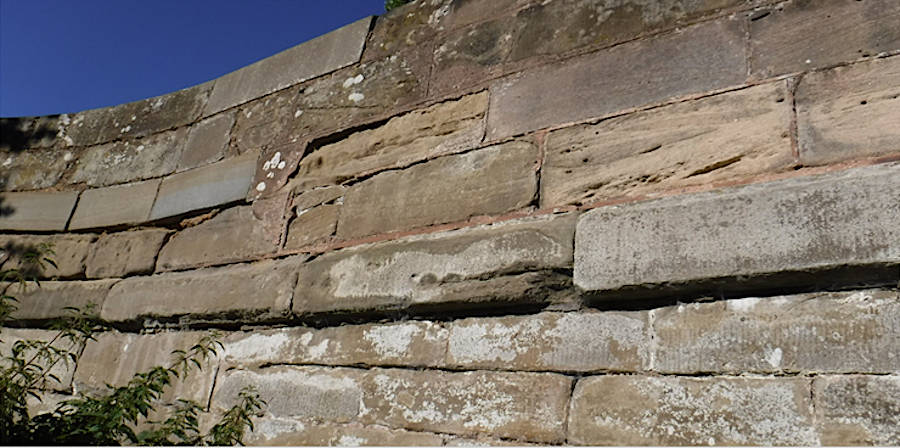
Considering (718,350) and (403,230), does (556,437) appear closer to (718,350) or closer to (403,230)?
(718,350)

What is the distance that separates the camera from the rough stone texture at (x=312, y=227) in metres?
3.03

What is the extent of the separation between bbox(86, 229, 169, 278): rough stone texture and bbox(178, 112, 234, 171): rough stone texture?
0.45 metres

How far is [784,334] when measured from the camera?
69.3 inches

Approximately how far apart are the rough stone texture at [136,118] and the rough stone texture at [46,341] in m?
1.32

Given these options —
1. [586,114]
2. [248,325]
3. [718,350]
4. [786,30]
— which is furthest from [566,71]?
[248,325]

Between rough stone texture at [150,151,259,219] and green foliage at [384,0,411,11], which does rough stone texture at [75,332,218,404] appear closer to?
rough stone texture at [150,151,259,219]

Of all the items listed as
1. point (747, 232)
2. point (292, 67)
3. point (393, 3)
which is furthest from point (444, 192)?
point (393, 3)

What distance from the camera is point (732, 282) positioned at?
6.16 feet

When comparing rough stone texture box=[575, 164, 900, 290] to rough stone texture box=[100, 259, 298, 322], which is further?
rough stone texture box=[100, 259, 298, 322]

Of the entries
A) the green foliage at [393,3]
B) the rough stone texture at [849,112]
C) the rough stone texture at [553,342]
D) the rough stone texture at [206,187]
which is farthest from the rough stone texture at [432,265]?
the green foliage at [393,3]

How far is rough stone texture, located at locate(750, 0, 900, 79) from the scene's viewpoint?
210cm

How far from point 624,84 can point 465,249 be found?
0.83 metres

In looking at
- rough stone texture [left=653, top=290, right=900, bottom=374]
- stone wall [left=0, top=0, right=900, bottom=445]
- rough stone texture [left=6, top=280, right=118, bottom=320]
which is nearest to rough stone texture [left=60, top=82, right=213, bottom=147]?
stone wall [left=0, top=0, right=900, bottom=445]

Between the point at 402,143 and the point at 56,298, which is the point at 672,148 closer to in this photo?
the point at 402,143
